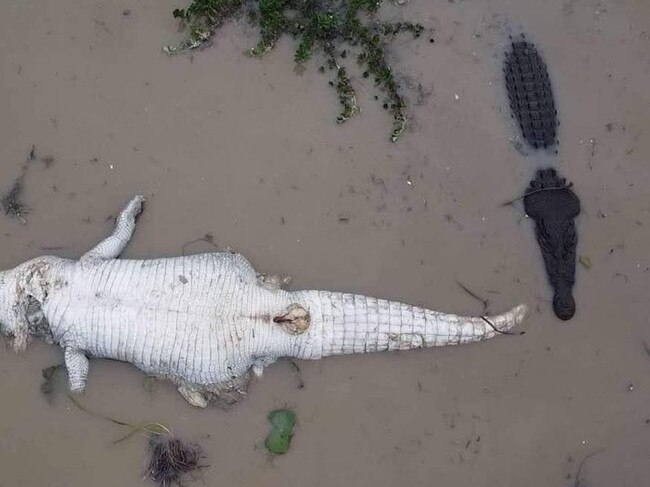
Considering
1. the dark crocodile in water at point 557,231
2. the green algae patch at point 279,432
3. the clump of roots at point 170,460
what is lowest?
the clump of roots at point 170,460

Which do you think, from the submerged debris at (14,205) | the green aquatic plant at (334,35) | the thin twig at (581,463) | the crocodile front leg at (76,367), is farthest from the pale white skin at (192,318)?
the green aquatic plant at (334,35)

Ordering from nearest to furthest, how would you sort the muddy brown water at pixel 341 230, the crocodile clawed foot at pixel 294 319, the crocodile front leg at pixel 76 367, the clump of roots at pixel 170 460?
the crocodile clawed foot at pixel 294 319 → the crocodile front leg at pixel 76 367 → the clump of roots at pixel 170 460 → the muddy brown water at pixel 341 230

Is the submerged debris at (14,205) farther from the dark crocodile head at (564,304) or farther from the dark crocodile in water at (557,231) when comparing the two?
the dark crocodile head at (564,304)

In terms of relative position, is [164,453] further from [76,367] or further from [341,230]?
[341,230]

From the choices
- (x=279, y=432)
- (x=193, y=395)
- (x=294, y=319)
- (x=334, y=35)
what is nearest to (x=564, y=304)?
(x=294, y=319)

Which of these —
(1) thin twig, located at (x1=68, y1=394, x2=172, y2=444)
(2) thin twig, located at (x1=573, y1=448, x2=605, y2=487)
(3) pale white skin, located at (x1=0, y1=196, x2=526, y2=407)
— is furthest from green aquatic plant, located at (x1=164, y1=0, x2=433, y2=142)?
(2) thin twig, located at (x1=573, y1=448, x2=605, y2=487)

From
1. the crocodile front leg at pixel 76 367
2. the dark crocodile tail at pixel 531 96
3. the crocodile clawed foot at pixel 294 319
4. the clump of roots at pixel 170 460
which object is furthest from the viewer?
the dark crocodile tail at pixel 531 96

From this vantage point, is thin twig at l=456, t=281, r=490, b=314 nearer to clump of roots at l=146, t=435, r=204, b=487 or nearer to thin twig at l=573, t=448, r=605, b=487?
thin twig at l=573, t=448, r=605, b=487
